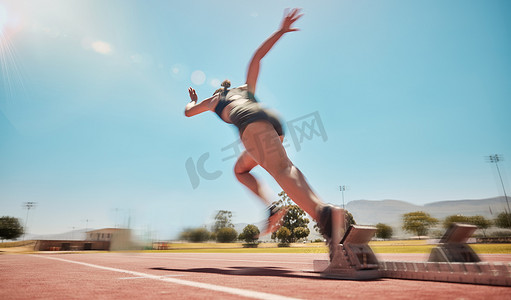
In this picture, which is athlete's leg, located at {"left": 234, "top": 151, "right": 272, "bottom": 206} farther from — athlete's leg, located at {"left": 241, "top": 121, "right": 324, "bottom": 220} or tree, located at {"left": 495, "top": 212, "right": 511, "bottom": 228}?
tree, located at {"left": 495, "top": 212, "right": 511, "bottom": 228}

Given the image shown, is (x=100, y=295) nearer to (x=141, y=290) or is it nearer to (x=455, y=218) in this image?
(x=141, y=290)

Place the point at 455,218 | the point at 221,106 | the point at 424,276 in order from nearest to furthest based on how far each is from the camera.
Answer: the point at 424,276 → the point at 221,106 → the point at 455,218

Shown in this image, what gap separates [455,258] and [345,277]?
1260 mm

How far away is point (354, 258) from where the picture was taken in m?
2.87

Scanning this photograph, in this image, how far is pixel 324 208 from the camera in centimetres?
303

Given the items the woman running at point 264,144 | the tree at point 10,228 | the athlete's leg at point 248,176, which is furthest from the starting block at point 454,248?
the tree at point 10,228

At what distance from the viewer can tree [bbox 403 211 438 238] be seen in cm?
9619

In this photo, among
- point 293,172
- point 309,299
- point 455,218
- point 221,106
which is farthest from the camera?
point 455,218

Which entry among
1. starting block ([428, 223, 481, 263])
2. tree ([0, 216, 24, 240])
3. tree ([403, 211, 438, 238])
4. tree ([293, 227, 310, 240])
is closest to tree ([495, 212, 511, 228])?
tree ([403, 211, 438, 238])

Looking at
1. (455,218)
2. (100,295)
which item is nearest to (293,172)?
(100,295)

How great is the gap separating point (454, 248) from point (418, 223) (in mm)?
111150

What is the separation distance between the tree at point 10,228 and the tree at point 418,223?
112m

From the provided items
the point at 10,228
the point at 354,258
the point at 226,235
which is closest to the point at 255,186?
the point at 354,258

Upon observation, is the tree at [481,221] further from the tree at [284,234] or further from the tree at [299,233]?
the tree at [284,234]
